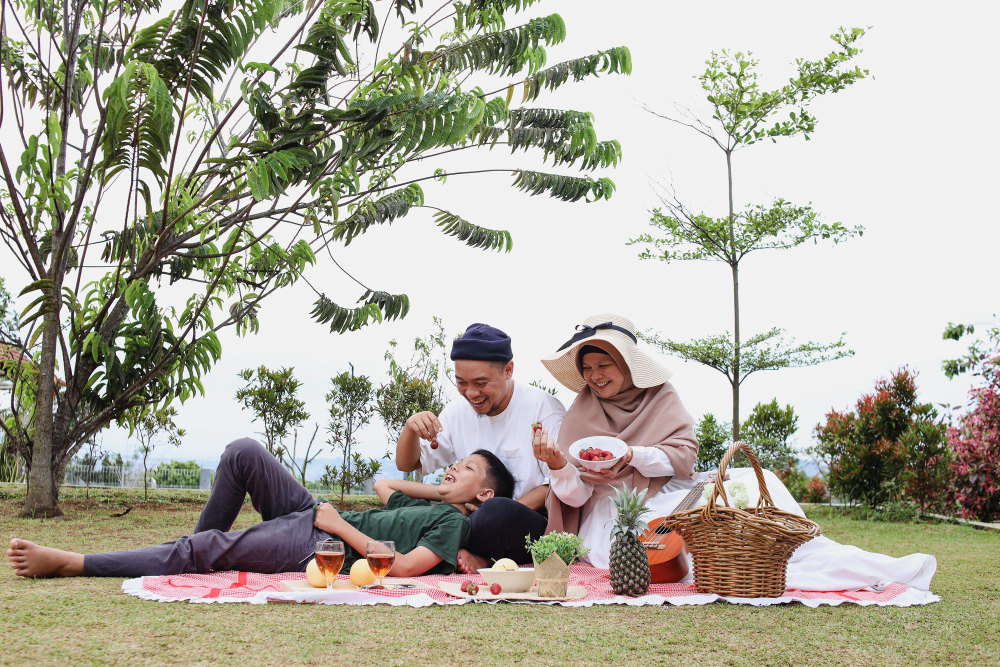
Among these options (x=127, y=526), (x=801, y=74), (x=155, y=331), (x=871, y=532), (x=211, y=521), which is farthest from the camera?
(x=801, y=74)

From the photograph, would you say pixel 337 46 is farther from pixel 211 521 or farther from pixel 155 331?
pixel 211 521

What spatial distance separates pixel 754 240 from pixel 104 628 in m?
12.7

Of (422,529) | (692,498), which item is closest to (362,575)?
(422,529)

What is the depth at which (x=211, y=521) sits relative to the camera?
12.2ft

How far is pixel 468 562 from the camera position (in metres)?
3.84

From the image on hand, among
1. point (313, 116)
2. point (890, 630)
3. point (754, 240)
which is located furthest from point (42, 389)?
point (754, 240)

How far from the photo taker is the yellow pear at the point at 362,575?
10.9ft

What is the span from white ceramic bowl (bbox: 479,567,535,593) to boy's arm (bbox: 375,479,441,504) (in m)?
0.81

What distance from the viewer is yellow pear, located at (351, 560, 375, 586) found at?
332cm

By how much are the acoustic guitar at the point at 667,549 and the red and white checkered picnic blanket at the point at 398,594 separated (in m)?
0.06

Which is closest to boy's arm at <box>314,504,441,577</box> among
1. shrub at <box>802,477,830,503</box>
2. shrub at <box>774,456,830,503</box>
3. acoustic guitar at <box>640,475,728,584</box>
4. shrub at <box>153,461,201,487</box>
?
acoustic guitar at <box>640,475,728,584</box>

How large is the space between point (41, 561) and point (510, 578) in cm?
192

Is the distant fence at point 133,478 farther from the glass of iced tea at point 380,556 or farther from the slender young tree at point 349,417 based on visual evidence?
the glass of iced tea at point 380,556

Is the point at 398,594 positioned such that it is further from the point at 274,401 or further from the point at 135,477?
the point at 135,477
